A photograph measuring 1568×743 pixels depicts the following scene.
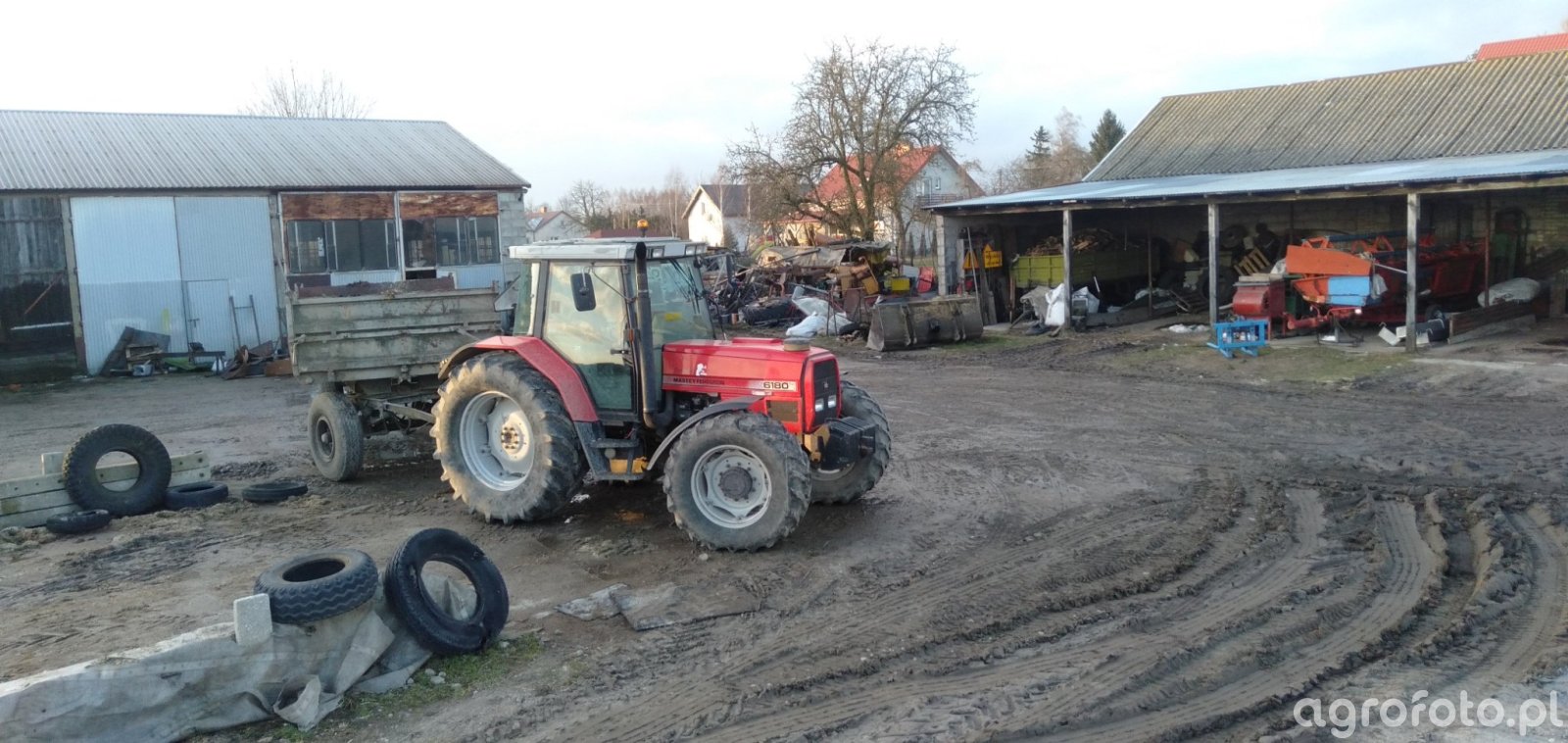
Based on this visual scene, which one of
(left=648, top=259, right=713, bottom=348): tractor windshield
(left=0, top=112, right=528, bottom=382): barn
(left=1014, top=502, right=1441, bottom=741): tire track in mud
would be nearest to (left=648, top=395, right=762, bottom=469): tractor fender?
(left=648, top=259, right=713, bottom=348): tractor windshield

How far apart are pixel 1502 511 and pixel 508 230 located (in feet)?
65.3

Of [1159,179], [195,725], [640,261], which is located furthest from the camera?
[1159,179]

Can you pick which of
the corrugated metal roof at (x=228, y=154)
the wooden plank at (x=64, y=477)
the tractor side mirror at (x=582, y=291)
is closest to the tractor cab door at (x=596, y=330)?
the tractor side mirror at (x=582, y=291)

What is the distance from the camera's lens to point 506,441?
26.1ft

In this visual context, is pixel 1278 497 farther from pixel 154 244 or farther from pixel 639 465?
pixel 154 244

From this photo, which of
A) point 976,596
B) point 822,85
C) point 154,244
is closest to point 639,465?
point 976,596

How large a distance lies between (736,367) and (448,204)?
17.1 m

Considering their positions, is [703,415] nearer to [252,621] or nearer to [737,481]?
[737,481]

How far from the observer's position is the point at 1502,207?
19.5 meters

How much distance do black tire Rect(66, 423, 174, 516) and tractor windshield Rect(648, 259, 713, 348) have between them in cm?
401

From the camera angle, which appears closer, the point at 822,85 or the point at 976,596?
the point at 976,596

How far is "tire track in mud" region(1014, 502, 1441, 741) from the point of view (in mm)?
4523

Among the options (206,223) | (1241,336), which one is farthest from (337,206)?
(1241,336)

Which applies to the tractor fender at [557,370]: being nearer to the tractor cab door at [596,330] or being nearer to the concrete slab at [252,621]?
the tractor cab door at [596,330]
